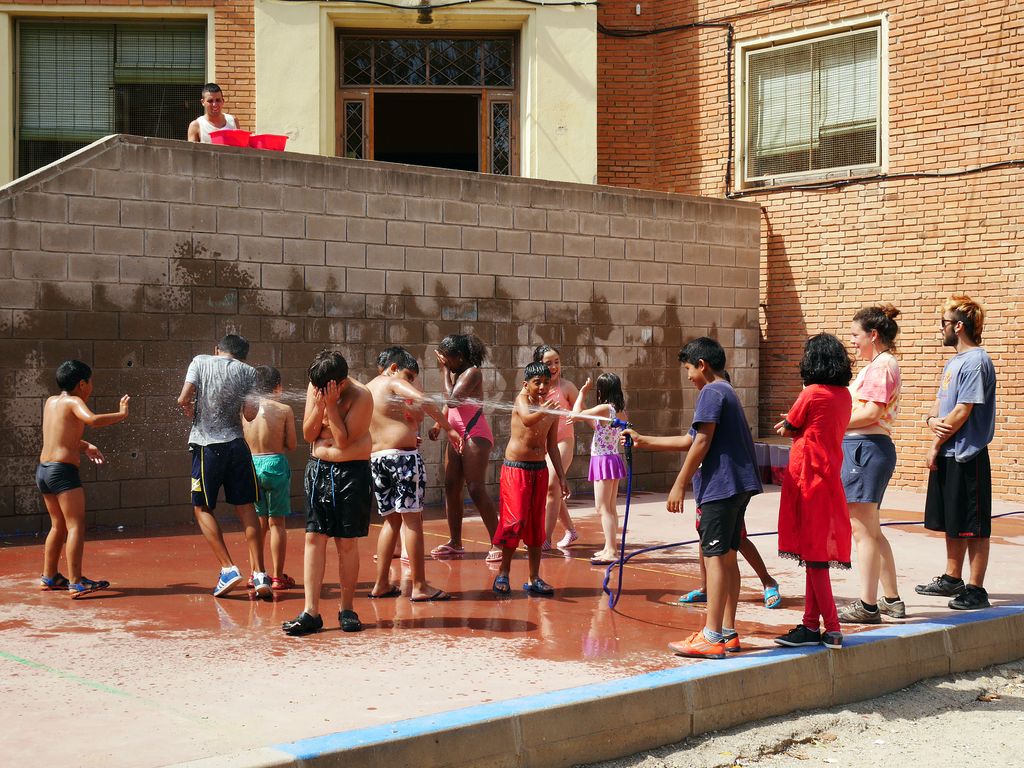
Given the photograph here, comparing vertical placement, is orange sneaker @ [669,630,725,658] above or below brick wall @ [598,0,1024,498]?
below

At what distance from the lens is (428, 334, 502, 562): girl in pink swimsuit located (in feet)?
29.9

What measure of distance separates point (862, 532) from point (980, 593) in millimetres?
1052

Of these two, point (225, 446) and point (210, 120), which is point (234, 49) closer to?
point (210, 120)

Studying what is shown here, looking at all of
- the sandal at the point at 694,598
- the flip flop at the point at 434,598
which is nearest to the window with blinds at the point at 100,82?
the flip flop at the point at 434,598

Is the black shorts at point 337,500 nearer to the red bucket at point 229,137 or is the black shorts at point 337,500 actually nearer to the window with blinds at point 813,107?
the red bucket at point 229,137

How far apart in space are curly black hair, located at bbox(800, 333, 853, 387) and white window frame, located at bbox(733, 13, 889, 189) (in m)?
9.10

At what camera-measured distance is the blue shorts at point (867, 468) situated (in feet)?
22.6

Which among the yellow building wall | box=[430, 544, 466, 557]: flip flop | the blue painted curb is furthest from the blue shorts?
the yellow building wall

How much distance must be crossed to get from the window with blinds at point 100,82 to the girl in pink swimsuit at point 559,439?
8772 millimetres

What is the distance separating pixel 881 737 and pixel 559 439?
4.54 metres

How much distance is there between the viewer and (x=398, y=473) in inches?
295

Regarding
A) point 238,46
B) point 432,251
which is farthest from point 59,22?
point 432,251

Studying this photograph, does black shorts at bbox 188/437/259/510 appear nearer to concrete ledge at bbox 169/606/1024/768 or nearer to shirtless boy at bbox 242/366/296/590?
shirtless boy at bbox 242/366/296/590

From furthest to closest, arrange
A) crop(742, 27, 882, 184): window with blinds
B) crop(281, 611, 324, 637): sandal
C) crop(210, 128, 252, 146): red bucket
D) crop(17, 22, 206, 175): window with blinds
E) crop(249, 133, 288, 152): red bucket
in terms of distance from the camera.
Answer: crop(17, 22, 206, 175): window with blinds, crop(742, 27, 882, 184): window with blinds, crop(249, 133, 288, 152): red bucket, crop(210, 128, 252, 146): red bucket, crop(281, 611, 324, 637): sandal
